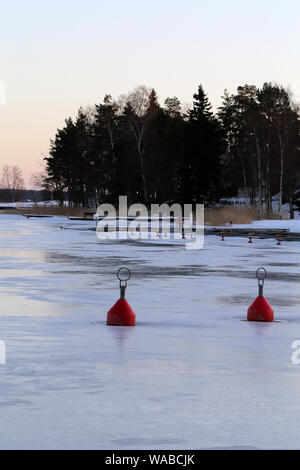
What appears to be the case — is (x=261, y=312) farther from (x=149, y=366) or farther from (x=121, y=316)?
(x=149, y=366)

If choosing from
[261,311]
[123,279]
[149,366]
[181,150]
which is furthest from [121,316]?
[181,150]

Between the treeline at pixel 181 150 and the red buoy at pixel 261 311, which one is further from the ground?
the treeline at pixel 181 150

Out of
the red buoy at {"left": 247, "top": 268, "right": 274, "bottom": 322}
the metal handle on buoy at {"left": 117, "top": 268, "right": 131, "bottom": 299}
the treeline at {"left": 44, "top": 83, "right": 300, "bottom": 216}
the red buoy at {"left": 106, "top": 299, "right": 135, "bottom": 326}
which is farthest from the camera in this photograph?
the treeline at {"left": 44, "top": 83, "right": 300, "bottom": 216}

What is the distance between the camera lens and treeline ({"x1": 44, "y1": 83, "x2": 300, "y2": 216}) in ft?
266

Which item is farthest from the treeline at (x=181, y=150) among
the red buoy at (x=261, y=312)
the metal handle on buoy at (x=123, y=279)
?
the red buoy at (x=261, y=312)

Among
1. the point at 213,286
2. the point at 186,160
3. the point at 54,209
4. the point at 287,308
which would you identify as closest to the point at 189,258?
the point at 213,286

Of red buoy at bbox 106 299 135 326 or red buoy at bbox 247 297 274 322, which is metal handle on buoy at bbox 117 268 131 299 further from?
red buoy at bbox 247 297 274 322

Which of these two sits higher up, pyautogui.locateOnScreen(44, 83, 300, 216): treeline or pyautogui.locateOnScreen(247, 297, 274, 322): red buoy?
pyautogui.locateOnScreen(44, 83, 300, 216): treeline

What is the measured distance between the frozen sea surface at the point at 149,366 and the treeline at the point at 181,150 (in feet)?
177

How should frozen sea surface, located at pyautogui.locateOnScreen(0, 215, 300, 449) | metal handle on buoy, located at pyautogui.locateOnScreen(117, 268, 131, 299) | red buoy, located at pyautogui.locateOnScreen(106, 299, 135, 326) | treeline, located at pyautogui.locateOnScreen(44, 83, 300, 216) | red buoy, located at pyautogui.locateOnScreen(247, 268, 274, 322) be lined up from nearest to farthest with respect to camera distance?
frozen sea surface, located at pyautogui.locateOnScreen(0, 215, 300, 449) < metal handle on buoy, located at pyautogui.locateOnScreen(117, 268, 131, 299) < red buoy, located at pyautogui.locateOnScreen(106, 299, 135, 326) < red buoy, located at pyautogui.locateOnScreen(247, 268, 274, 322) < treeline, located at pyautogui.locateOnScreen(44, 83, 300, 216)

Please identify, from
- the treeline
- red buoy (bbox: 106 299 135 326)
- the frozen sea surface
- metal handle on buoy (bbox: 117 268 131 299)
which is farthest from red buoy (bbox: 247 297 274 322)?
the treeline

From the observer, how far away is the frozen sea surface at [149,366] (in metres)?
5.93

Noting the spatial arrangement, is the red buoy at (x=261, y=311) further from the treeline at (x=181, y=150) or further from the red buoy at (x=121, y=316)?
the treeline at (x=181, y=150)

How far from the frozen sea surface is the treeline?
53909 mm
